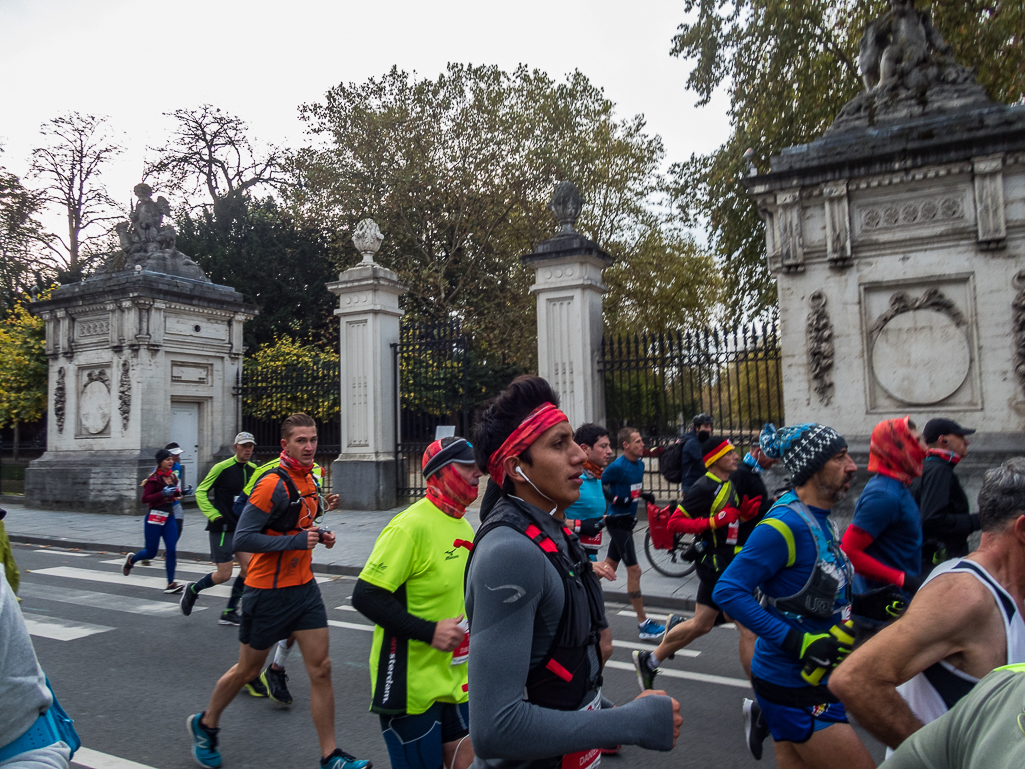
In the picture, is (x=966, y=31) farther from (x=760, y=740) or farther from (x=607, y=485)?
(x=760, y=740)

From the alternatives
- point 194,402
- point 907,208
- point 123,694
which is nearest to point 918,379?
point 907,208

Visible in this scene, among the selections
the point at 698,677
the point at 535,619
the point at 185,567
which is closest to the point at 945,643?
the point at 535,619

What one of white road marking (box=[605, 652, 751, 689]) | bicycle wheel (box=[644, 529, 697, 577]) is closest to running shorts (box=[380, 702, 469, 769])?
white road marking (box=[605, 652, 751, 689])

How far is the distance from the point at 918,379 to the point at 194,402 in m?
15.1

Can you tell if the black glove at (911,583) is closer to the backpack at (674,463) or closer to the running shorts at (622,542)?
the running shorts at (622,542)

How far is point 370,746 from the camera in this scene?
14.6 ft

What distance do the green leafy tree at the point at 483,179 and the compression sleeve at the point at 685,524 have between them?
20.3 meters

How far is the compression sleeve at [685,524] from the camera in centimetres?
509

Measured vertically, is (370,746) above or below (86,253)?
below

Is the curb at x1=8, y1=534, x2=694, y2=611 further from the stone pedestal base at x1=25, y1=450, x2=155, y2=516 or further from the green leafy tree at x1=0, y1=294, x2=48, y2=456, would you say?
the green leafy tree at x1=0, y1=294, x2=48, y2=456

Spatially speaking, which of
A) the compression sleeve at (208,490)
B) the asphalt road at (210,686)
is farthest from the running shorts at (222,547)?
the asphalt road at (210,686)

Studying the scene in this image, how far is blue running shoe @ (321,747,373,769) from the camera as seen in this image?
3.69 metres

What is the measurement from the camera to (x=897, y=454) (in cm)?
394

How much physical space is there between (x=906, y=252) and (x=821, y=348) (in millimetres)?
1605
